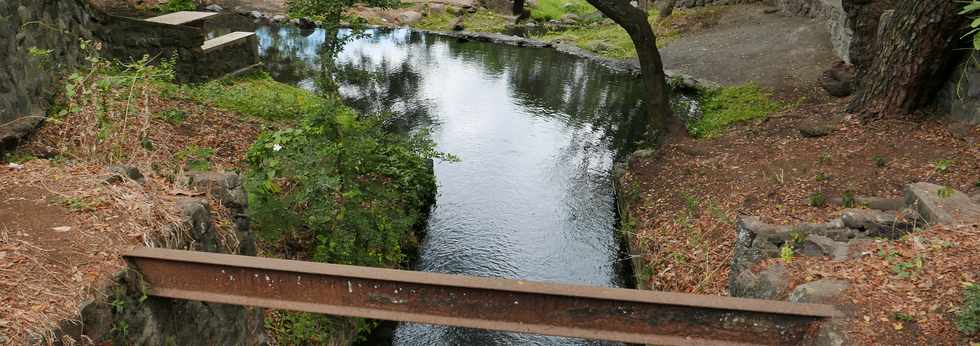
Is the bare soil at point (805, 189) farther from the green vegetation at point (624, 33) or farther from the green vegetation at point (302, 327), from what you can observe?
the green vegetation at point (624, 33)

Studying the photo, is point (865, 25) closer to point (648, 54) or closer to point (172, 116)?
point (648, 54)

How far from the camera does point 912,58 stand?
328 inches

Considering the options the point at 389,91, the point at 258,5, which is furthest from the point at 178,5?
the point at 389,91

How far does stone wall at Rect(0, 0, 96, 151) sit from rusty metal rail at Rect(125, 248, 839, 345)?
2.75 metres

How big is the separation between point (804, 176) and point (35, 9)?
29.0 feet

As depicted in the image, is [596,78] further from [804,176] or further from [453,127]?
[804,176]

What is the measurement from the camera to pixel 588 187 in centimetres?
1189

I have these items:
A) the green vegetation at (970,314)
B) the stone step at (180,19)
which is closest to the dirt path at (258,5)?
the stone step at (180,19)

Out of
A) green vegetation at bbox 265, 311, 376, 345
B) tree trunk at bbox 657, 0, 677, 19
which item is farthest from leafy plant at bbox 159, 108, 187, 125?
tree trunk at bbox 657, 0, 677, 19

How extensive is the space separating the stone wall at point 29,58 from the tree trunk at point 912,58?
29.7 ft

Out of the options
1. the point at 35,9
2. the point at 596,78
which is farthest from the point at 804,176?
the point at 596,78

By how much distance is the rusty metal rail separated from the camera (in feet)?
12.6

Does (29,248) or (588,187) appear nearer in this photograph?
(29,248)

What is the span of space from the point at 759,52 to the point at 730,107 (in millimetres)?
4587
